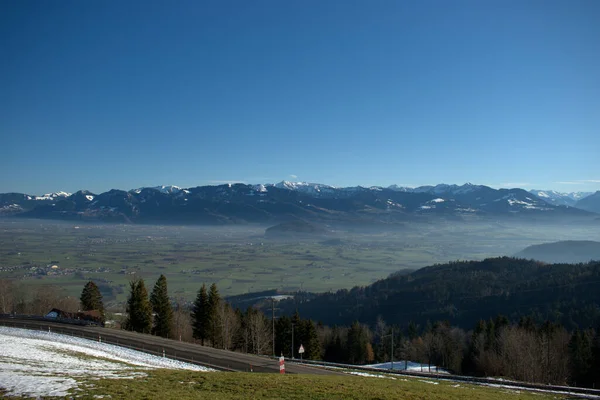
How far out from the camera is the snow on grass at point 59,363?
54.9 feet

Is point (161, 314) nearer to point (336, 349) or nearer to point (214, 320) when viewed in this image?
point (214, 320)

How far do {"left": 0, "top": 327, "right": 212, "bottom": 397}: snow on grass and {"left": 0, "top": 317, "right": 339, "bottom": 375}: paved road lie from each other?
96.1 inches

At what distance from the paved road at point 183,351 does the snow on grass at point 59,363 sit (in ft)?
8.01

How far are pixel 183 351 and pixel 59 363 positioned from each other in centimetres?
1393

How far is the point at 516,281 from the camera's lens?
544ft

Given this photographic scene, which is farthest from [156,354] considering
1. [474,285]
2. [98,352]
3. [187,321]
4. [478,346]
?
[474,285]

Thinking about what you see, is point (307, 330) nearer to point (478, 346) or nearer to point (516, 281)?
point (478, 346)

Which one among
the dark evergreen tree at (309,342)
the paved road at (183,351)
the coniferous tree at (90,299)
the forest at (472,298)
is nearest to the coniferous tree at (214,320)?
the paved road at (183,351)

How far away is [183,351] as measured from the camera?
38.6 meters

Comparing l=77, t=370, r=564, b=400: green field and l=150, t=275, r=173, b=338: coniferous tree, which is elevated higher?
l=77, t=370, r=564, b=400: green field

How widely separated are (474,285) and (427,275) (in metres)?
25.4

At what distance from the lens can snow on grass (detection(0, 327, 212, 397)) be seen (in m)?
16.7

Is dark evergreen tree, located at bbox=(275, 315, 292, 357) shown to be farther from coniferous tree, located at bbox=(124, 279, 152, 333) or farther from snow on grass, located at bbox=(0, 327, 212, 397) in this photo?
snow on grass, located at bbox=(0, 327, 212, 397)

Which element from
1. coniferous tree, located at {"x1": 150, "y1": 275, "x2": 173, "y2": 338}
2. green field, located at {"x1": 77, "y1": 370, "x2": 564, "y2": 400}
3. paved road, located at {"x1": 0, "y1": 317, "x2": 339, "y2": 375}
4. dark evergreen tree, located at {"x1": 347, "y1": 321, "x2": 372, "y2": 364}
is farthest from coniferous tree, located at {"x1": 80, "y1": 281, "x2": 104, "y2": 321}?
green field, located at {"x1": 77, "y1": 370, "x2": 564, "y2": 400}
